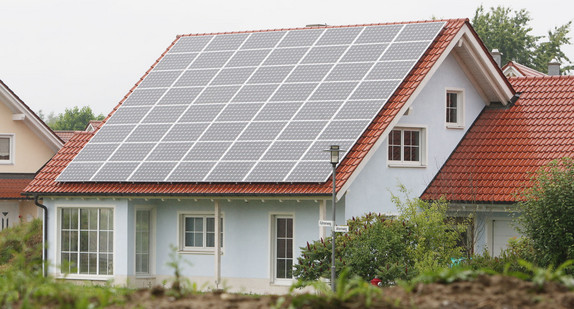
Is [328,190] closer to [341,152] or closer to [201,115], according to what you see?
[341,152]

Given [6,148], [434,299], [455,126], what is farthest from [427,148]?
[6,148]

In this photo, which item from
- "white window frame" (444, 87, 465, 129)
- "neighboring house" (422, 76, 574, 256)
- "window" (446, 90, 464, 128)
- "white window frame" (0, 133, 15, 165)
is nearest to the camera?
"neighboring house" (422, 76, 574, 256)

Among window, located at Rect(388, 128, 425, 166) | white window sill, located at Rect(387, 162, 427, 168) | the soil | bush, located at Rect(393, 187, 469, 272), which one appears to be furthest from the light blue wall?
the soil

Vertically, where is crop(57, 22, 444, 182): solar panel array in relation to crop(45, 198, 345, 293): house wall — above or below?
above

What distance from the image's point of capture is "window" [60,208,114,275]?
96.1ft

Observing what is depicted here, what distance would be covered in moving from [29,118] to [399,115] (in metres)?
20.7

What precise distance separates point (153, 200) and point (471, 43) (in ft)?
31.1

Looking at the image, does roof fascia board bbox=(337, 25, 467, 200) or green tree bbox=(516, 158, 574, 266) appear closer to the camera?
green tree bbox=(516, 158, 574, 266)

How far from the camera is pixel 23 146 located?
43.9 m

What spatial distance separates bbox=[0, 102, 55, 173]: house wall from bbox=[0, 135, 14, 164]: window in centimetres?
16

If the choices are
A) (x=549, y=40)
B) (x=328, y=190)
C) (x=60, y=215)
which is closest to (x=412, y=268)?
(x=328, y=190)

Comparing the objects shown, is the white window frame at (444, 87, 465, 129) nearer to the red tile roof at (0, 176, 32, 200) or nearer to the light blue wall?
the light blue wall

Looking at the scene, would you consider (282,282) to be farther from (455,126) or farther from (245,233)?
(455,126)

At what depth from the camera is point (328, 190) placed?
25.2 m
